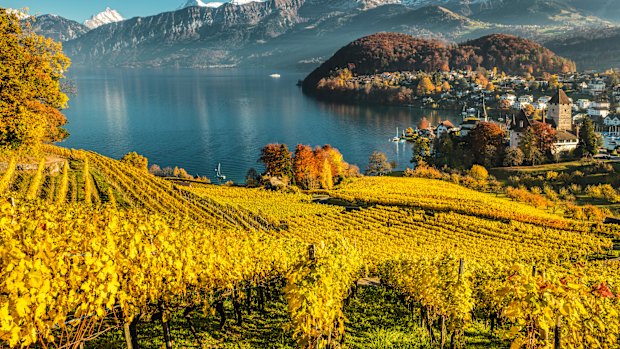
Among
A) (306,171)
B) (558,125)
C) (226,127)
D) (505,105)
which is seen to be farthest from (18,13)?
(505,105)

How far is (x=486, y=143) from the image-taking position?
6681 centimetres

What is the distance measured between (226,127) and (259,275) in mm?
99455

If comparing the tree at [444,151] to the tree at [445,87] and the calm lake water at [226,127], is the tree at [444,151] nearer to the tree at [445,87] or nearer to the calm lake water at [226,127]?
the calm lake water at [226,127]

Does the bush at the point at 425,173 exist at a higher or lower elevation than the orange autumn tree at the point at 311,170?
lower

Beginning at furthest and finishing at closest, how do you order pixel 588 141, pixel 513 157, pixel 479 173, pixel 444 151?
pixel 444 151, pixel 588 141, pixel 513 157, pixel 479 173

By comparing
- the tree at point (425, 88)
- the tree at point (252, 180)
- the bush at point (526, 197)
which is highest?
the tree at point (425, 88)

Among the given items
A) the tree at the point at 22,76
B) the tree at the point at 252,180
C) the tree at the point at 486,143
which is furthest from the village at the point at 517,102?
the tree at the point at 22,76

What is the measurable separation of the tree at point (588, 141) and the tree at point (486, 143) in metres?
10.4

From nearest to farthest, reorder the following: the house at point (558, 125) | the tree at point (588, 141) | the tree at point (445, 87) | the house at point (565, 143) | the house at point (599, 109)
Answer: the tree at point (588, 141) → the house at point (565, 143) → the house at point (558, 125) → the house at point (599, 109) → the tree at point (445, 87)

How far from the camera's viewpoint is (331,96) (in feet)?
581

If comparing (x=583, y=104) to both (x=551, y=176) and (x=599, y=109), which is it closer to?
(x=599, y=109)

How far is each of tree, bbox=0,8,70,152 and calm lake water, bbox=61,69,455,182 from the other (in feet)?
152

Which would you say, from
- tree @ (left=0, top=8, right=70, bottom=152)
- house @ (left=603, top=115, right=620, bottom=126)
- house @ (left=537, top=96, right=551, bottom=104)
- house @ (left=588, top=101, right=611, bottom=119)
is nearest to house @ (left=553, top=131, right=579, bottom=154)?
house @ (left=603, top=115, right=620, bottom=126)

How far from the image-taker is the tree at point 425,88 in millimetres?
153500
